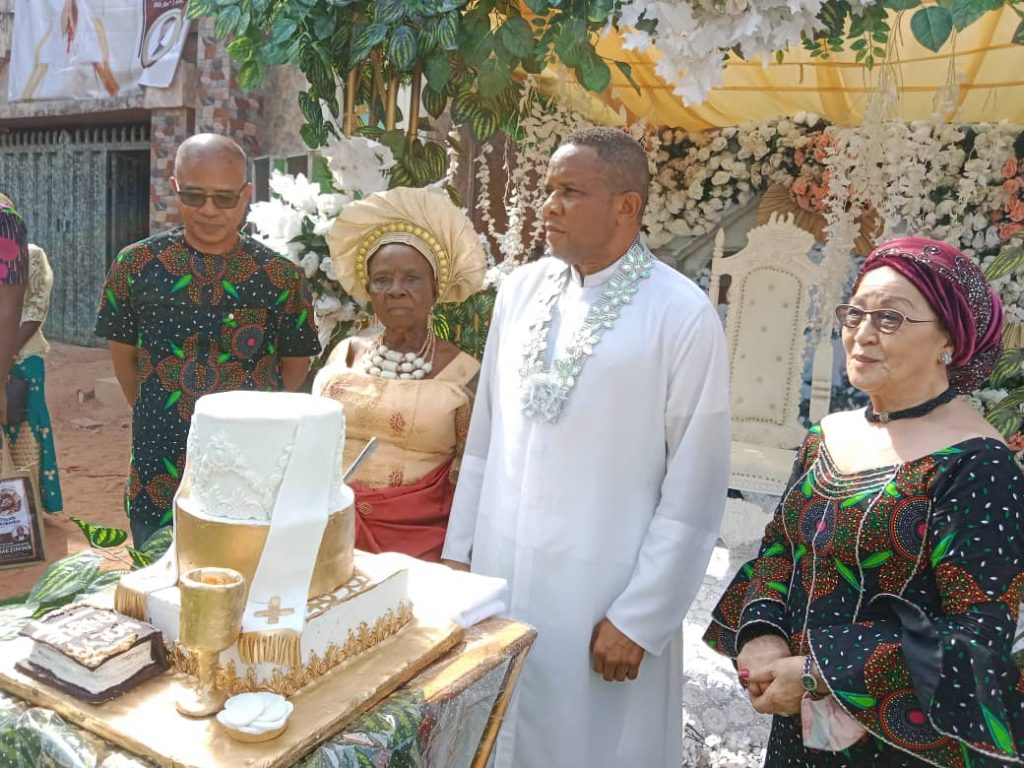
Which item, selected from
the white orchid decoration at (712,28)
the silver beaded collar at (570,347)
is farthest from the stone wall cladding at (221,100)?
the silver beaded collar at (570,347)

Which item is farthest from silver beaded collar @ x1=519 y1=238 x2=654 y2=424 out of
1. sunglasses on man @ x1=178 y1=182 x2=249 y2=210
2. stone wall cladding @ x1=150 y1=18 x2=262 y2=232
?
stone wall cladding @ x1=150 y1=18 x2=262 y2=232

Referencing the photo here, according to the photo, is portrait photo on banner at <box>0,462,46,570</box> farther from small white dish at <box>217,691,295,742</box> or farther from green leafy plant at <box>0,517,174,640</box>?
small white dish at <box>217,691,295,742</box>

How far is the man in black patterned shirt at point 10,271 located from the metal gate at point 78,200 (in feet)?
26.3

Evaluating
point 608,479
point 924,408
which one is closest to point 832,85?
point 608,479

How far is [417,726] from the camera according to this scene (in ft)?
4.34

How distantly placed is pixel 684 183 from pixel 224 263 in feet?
14.6

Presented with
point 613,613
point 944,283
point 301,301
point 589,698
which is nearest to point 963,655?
point 944,283

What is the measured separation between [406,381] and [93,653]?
1.39 m

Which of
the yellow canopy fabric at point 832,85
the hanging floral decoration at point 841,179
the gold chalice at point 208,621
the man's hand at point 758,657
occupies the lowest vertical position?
the man's hand at point 758,657

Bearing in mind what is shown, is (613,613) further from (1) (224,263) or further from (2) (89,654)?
(1) (224,263)

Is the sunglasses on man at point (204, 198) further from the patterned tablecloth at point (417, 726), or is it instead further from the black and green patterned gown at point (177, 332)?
the patterned tablecloth at point (417, 726)

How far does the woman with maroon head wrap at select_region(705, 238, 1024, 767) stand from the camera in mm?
1464

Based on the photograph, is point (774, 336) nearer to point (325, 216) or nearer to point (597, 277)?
point (325, 216)

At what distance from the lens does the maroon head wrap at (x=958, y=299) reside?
1566 millimetres
